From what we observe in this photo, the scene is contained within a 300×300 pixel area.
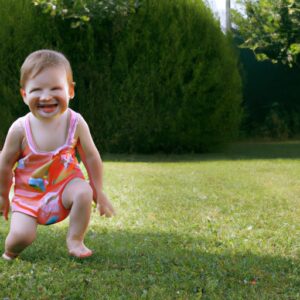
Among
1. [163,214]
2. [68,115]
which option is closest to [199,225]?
[163,214]

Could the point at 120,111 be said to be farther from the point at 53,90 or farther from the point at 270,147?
the point at 53,90

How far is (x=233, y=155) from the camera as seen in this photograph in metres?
12.4

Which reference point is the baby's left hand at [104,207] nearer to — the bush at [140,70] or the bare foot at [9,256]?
the bare foot at [9,256]

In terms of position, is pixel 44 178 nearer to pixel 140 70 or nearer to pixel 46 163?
pixel 46 163

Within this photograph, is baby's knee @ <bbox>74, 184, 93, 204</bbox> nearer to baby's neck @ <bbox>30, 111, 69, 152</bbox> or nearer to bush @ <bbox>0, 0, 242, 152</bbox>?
baby's neck @ <bbox>30, 111, 69, 152</bbox>

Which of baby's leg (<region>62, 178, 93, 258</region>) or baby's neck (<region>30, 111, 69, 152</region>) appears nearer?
baby's leg (<region>62, 178, 93, 258</region>)

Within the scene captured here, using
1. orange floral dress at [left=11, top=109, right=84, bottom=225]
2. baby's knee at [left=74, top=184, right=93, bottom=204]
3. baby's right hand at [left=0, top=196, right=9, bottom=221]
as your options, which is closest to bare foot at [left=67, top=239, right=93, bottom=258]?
orange floral dress at [left=11, top=109, right=84, bottom=225]

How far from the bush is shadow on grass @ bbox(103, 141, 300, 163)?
1.27 ft

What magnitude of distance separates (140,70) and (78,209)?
8760mm

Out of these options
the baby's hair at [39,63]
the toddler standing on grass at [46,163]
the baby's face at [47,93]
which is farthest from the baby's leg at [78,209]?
the baby's hair at [39,63]

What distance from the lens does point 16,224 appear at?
149 inches

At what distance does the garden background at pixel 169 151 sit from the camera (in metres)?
3.52

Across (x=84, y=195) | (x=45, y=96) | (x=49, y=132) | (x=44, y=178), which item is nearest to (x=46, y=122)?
(x=49, y=132)

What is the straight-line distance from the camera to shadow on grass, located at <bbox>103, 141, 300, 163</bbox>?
11656 mm
